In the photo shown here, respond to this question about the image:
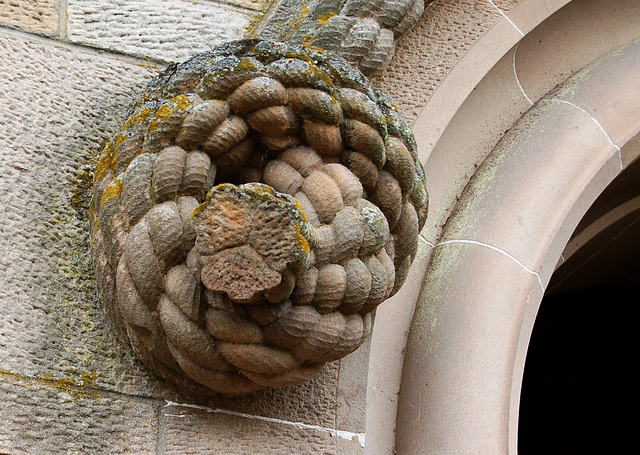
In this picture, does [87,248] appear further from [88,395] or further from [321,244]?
[321,244]

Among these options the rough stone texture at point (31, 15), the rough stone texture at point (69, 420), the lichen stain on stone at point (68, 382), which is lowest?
the rough stone texture at point (69, 420)

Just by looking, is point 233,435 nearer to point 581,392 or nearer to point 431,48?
point 431,48

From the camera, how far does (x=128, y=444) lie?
0.94 meters

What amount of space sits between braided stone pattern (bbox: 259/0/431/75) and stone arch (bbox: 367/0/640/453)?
0.14 meters

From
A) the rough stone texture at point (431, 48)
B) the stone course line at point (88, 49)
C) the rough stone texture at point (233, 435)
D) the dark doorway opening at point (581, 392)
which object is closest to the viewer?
the rough stone texture at point (233, 435)

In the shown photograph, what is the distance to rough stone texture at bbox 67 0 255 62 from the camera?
1.19 m

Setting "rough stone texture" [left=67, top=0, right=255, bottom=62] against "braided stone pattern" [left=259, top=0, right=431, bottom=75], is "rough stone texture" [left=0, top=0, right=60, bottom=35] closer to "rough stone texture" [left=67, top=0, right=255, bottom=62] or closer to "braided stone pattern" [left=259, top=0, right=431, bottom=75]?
"rough stone texture" [left=67, top=0, right=255, bottom=62]

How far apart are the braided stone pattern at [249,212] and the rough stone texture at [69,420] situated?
0.22 feet

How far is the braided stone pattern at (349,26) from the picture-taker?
1189mm

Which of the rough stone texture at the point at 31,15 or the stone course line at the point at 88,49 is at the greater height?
the rough stone texture at the point at 31,15

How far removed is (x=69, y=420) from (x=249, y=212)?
329mm

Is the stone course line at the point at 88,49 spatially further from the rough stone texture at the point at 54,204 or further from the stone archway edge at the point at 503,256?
the stone archway edge at the point at 503,256

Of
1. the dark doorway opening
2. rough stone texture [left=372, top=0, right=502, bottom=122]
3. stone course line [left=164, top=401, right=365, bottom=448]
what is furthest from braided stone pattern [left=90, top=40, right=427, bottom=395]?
the dark doorway opening

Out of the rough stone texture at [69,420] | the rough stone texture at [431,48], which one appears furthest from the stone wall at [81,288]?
the rough stone texture at [431,48]
